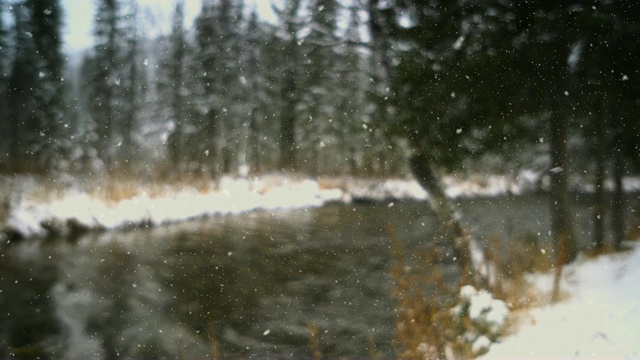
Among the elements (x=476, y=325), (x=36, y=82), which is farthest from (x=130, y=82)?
(x=476, y=325)

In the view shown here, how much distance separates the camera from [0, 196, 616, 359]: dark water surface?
5738 mm

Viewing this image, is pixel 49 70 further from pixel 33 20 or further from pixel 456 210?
pixel 456 210

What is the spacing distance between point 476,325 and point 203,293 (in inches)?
187

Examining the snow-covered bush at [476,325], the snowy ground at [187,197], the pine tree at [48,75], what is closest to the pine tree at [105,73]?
the pine tree at [48,75]

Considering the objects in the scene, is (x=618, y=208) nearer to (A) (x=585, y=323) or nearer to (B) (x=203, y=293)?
(A) (x=585, y=323)

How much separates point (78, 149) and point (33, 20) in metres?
8.29

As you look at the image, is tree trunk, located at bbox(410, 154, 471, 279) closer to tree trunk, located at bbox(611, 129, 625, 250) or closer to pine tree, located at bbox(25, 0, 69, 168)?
tree trunk, located at bbox(611, 129, 625, 250)

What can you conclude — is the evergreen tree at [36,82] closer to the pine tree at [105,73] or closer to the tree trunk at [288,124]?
the pine tree at [105,73]

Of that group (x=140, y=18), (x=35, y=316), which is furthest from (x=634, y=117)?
(x=140, y=18)

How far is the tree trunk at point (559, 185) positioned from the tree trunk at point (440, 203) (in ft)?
4.17

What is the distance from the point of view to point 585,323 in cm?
440

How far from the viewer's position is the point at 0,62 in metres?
27.5

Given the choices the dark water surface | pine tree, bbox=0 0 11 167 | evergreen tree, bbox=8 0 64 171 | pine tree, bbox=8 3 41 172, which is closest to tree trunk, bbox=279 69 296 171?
evergreen tree, bbox=8 0 64 171

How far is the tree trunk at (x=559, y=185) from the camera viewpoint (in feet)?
22.0
